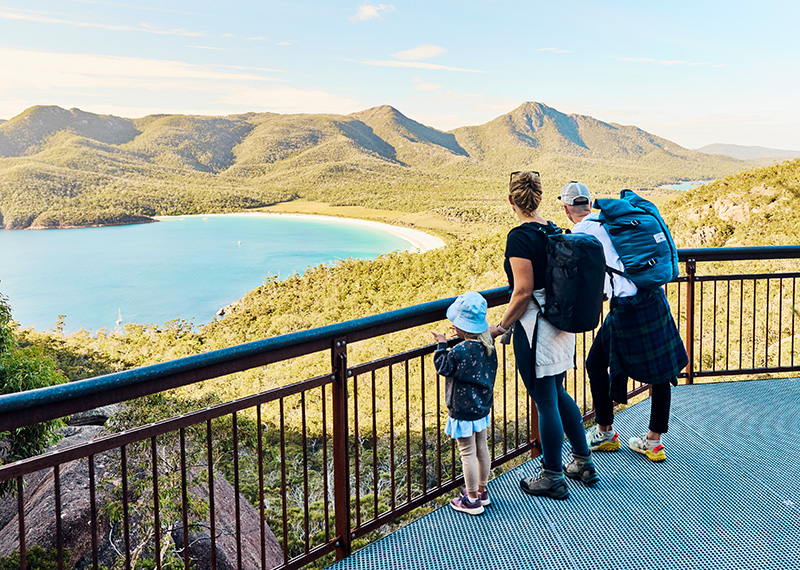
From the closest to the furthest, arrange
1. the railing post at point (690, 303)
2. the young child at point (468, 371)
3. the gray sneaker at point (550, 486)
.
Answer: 1. the young child at point (468, 371)
2. the gray sneaker at point (550, 486)
3. the railing post at point (690, 303)

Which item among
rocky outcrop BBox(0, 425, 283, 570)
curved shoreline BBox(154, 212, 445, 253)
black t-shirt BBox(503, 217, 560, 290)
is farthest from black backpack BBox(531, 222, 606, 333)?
curved shoreline BBox(154, 212, 445, 253)

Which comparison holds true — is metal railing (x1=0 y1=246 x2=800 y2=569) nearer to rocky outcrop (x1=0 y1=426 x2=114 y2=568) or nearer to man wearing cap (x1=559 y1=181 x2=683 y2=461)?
rocky outcrop (x1=0 y1=426 x2=114 y2=568)

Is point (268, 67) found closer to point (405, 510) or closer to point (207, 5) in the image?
point (207, 5)

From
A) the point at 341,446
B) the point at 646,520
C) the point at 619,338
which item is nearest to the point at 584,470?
the point at 646,520

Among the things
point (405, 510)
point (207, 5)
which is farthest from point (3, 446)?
point (207, 5)

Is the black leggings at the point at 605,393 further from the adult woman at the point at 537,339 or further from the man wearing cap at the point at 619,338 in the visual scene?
the adult woman at the point at 537,339

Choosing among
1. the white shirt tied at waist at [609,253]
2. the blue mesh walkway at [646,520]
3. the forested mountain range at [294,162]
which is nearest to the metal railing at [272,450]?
the blue mesh walkway at [646,520]

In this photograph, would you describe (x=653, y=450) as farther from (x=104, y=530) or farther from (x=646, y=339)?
(x=104, y=530)
